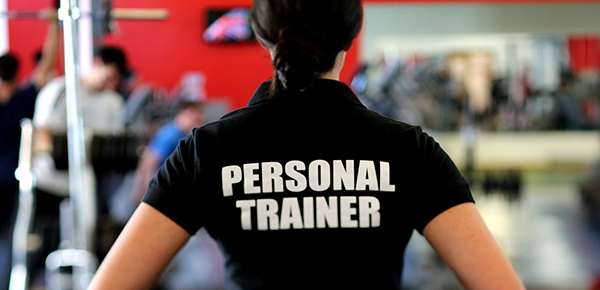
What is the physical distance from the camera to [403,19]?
7.93 meters

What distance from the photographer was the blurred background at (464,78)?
17.6ft

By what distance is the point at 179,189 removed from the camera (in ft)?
2.60

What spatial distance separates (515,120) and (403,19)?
210 centimetres

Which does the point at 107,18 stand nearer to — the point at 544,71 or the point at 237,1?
the point at 237,1

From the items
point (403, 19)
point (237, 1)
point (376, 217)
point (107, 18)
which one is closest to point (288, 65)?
point (376, 217)

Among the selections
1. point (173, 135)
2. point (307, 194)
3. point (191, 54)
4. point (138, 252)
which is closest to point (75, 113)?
point (138, 252)

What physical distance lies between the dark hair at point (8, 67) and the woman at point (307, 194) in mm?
2622

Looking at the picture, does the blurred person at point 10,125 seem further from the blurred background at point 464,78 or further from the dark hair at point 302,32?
the dark hair at point 302,32

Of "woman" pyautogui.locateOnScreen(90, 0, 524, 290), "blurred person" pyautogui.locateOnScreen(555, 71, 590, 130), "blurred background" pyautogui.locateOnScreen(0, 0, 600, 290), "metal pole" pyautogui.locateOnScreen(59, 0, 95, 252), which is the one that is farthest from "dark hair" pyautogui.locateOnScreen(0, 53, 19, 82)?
"blurred person" pyautogui.locateOnScreen(555, 71, 590, 130)

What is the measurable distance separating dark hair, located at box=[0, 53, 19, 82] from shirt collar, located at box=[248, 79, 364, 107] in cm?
267

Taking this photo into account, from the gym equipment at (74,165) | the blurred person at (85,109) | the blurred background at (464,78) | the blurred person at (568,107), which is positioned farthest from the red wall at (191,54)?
the gym equipment at (74,165)

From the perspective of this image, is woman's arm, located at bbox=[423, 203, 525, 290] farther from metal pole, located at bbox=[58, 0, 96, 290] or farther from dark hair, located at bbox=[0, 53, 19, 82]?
dark hair, located at bbox=[0, 53, 19, 82]

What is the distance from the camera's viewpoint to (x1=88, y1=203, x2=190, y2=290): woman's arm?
79 cm

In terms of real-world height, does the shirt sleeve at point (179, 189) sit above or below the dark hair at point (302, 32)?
below
